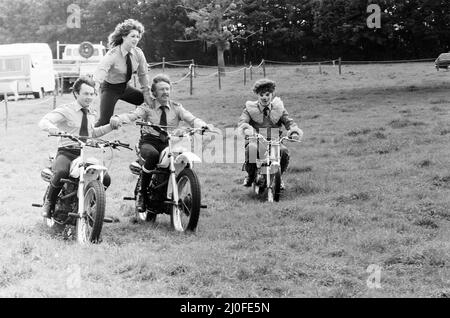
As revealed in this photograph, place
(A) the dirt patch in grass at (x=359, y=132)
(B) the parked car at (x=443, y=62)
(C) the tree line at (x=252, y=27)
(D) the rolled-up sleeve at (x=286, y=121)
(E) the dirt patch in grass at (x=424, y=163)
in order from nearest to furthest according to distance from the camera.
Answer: (D) the rolled-up sleeve at (x=286, y=121), (E) the dirt patch in grass at (x=424, y=163), (A) the dirt patch in grass at (x=359, y=132), (B) the parked car at (x=443, y=62), (C) the tree line at (x=252, y=27)

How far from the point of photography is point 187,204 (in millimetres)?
6367

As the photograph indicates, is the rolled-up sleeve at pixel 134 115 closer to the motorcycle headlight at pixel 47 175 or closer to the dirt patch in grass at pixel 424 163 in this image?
the motorcycle headlight at pixel 47 175

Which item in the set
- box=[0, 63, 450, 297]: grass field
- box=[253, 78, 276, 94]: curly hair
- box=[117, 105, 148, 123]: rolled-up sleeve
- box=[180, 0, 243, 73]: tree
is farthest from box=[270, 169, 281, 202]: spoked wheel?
box=[180, 0, 243, 73]: tree

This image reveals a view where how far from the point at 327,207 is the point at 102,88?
3428 mm

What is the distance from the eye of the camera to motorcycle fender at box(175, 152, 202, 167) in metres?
6.25

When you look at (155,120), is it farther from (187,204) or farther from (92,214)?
(92,214)

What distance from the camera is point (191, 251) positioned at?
5.55 metres

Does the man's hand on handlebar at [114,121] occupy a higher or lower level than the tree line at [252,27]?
lower

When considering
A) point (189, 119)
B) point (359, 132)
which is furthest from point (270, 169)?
point (359, 132)

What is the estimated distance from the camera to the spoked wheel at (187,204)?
609 centimetres

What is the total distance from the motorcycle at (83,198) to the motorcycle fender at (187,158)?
633 mm

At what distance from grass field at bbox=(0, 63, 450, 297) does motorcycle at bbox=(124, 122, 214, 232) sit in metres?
0.19

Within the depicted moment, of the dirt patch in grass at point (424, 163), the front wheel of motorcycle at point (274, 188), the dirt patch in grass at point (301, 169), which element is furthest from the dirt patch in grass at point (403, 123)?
the front wheel of motorcycle at point (274, 188)

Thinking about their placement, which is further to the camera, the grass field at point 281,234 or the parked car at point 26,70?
the parked car at point 26,70
